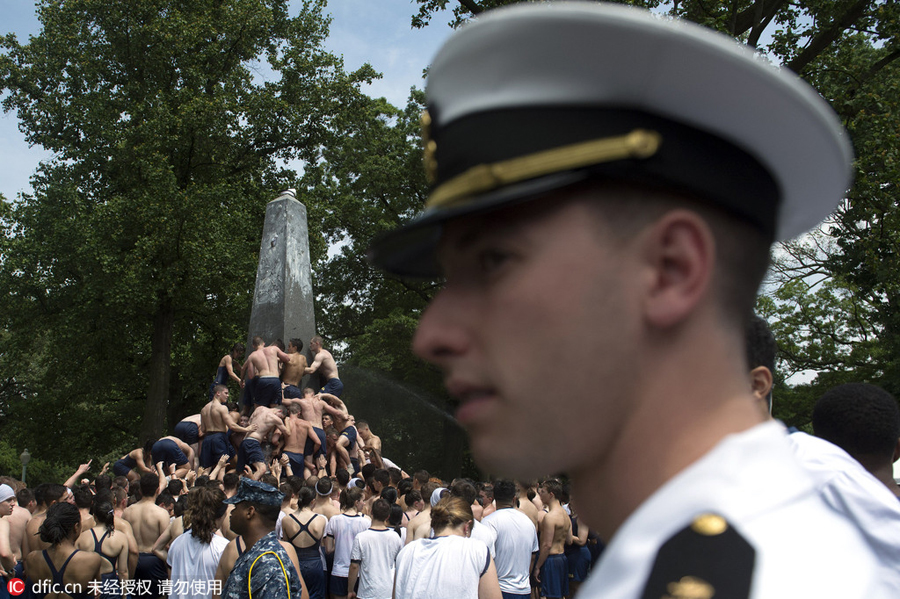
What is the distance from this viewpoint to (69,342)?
2569 centimetres

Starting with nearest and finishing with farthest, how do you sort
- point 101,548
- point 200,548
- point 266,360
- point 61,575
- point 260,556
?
point 260,556, point 200,548, point 61,575, point 101,548, point 266,360

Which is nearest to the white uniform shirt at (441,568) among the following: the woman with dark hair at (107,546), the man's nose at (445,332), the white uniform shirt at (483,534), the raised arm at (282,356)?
the white uniform shirt at (483,534)

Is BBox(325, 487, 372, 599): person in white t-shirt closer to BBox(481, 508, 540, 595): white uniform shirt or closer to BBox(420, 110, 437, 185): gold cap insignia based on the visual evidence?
BBox(481, 508, 540, 595): white uniform shirt

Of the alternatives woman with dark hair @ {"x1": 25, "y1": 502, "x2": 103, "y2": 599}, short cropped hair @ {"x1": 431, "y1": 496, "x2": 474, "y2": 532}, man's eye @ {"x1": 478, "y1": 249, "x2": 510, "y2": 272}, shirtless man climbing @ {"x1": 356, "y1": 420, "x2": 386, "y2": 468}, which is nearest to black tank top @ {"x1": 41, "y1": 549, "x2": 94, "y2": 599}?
woman with dark hair @ {"x1": 25, "y1": 502, "x2": 103, "y2": 599}

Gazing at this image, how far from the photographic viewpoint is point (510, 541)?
333 inches

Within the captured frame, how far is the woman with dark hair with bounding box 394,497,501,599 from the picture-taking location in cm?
569

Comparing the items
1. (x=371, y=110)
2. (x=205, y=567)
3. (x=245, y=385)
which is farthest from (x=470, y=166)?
(x=371, y=110)

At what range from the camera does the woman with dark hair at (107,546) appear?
24.7ft

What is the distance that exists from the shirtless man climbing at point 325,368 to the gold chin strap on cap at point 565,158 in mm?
16359

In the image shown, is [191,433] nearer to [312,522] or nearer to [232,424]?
[232,424]

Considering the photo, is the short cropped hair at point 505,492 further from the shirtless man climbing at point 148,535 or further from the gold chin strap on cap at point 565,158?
the gold chin strap on cap at point 565,158

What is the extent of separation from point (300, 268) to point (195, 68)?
35.4ft

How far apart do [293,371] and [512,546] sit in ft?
29.1

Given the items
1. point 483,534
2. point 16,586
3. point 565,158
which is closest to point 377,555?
point 483,534
